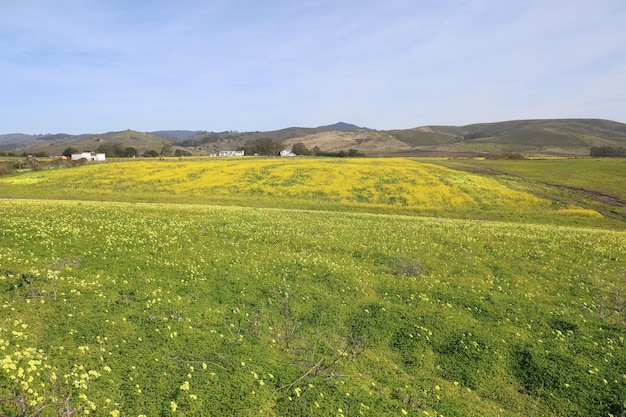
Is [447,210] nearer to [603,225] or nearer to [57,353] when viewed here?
[603,225]

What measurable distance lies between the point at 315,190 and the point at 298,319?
1481 inches

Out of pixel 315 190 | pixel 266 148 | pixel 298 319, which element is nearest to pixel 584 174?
pixel 315 190

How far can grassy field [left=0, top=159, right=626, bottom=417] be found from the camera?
995cm

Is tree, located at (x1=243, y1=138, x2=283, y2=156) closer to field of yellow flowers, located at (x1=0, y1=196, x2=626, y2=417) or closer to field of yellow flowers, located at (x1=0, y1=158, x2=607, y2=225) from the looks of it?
field of yellow flowers, located at (x1=0, y1=158, x2=607, y2=225)

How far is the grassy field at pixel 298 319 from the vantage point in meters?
9.95

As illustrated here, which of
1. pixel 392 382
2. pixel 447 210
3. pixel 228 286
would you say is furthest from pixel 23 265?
pixel 447 210

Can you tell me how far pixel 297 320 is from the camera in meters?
14.5

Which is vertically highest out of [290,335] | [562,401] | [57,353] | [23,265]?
[23,265]

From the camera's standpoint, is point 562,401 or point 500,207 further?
point 500,207

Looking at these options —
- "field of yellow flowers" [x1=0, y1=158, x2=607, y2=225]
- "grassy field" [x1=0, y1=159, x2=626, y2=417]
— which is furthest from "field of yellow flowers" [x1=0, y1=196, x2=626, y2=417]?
"field of yellow flowers" [x1=0, y1=158, x2=607, y2=225]

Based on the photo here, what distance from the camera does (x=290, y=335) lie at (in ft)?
44.3

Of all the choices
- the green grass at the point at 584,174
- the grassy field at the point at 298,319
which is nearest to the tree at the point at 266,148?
the green grass at the point at 584,174

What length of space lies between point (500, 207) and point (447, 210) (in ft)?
25.7

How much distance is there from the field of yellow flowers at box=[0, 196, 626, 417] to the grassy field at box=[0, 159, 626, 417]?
0.07 meters
